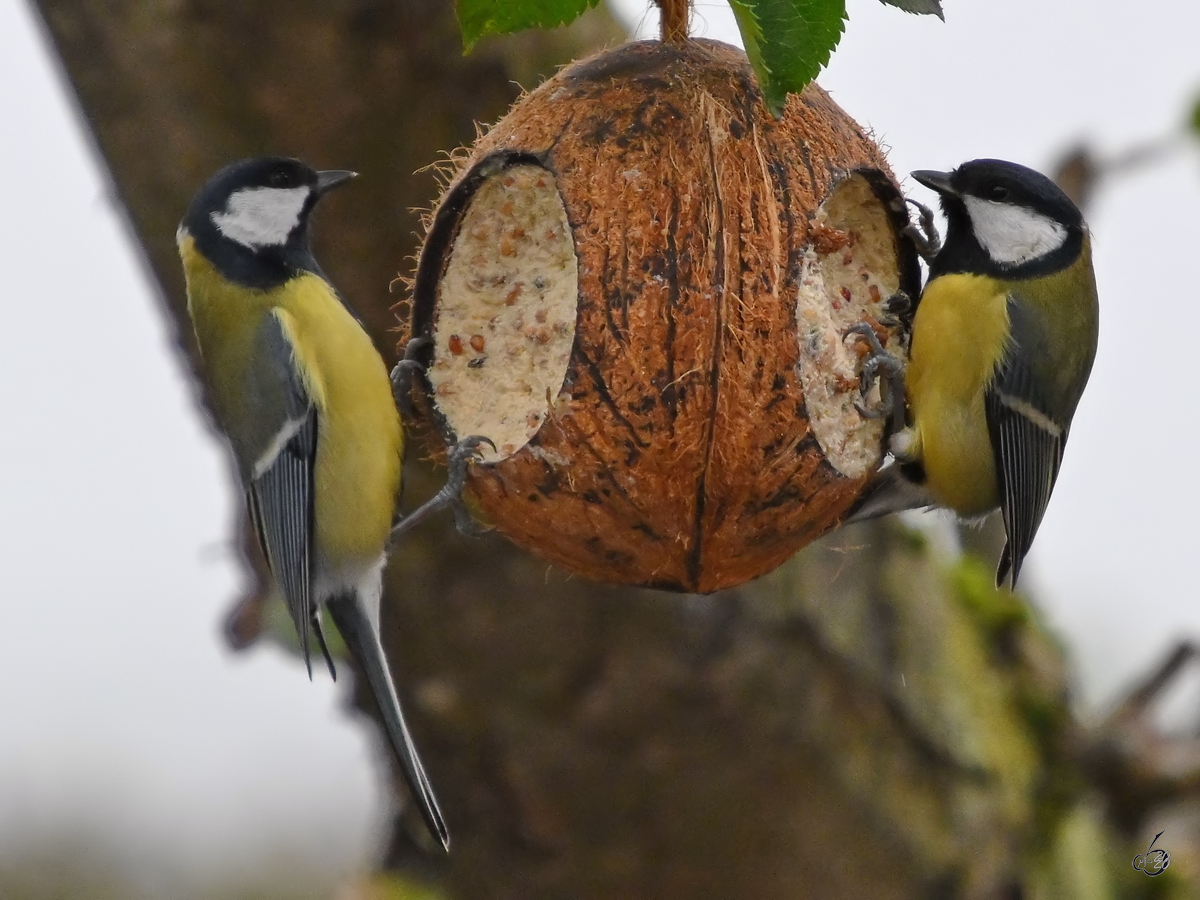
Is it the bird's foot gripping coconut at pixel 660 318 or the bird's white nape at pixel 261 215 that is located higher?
the bird's white nape at pixel 261 215

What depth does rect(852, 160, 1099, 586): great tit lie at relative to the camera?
7.53 feet

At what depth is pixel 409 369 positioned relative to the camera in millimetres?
2240

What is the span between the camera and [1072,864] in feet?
12.4

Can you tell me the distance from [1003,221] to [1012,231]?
4 centimetres

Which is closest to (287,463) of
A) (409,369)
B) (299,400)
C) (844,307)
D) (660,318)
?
(299,400)

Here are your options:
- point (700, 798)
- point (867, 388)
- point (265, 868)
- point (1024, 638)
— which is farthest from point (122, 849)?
point (867, 388)

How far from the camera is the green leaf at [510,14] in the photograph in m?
1.85

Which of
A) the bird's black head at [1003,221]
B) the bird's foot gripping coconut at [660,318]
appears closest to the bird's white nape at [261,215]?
the bird's foot gripping coconut at [660,318]

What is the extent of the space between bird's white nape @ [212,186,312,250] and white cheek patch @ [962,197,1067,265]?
1158 millimetres

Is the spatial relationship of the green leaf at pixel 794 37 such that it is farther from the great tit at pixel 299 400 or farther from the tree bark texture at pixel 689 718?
the tree bark texture at pixel 689 718

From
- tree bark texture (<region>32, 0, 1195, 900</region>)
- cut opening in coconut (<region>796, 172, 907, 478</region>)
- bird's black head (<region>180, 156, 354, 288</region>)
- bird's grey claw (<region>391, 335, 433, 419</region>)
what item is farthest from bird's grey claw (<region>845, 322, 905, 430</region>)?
tree bark texture (<region>32, 0, 1195, 900</region>)

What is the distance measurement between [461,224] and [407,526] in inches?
23.1

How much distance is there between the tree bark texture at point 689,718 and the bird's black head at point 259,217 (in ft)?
1.96

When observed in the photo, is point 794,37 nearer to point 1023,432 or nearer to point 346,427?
point 1023,432
